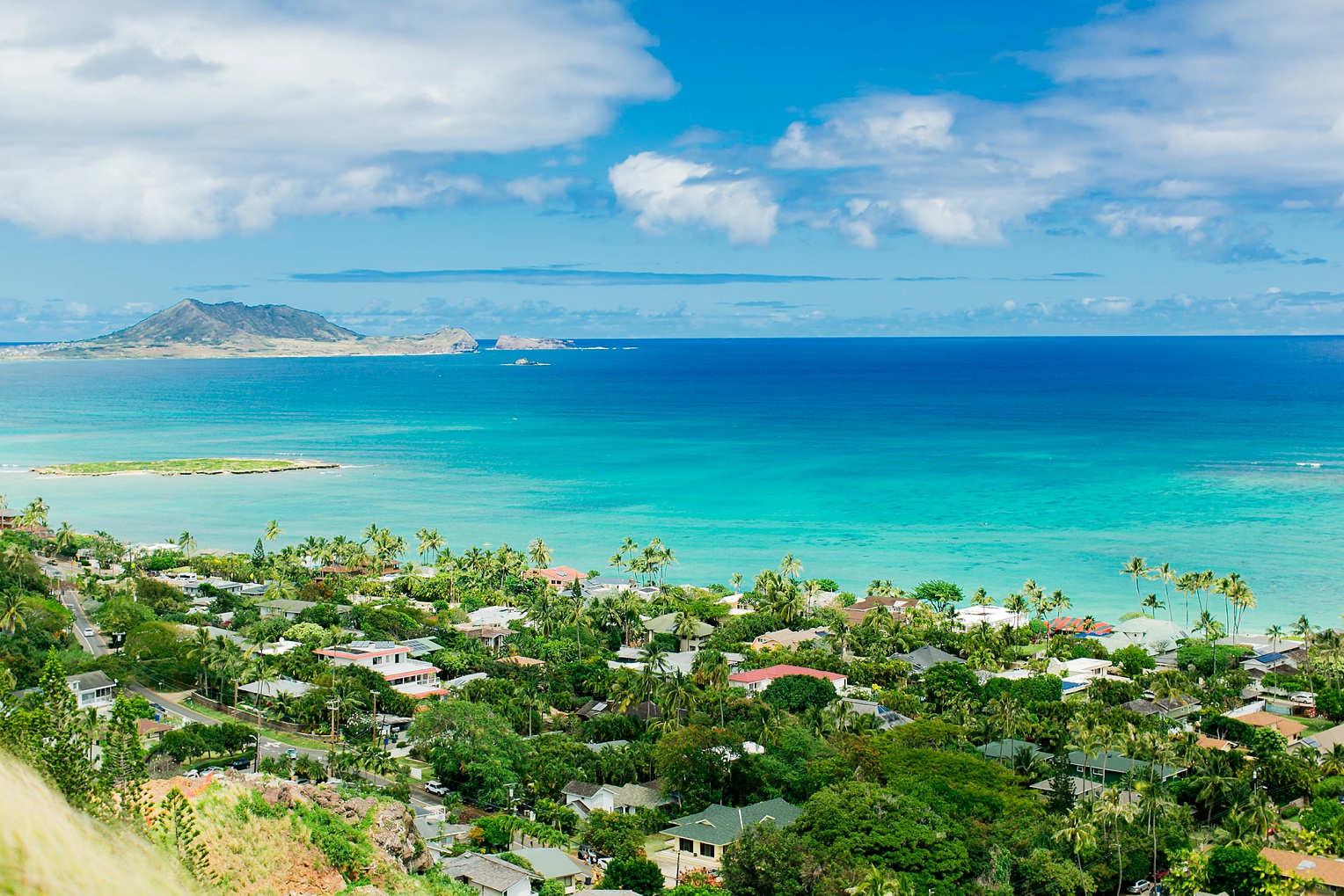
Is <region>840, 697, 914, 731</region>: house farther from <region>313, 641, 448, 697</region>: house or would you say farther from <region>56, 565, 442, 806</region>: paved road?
<region>313, 641, 448, 697</region>: house

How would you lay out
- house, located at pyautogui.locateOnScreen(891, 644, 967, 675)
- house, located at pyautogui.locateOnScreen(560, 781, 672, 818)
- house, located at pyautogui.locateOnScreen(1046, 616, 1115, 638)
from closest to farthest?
house, located at pyautogui.locateOnScreen(560, 781, 672, 818)
house, located at pyautogui.locateOnScreen(891, 644, 967, 675)
house, located at pyautogui.locateOnScreen(1046, 616, 1115, 638)

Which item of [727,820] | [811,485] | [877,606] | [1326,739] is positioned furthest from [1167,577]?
[811,485]

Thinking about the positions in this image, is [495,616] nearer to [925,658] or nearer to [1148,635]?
[925,658]

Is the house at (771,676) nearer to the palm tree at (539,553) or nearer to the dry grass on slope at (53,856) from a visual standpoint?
the palm tree at (539,553)

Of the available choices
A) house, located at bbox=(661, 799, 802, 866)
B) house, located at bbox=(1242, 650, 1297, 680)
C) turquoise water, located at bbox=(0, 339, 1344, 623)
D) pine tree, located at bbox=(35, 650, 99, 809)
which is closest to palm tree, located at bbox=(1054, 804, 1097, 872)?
house, located at bbox=(661, 799, 802, 866)

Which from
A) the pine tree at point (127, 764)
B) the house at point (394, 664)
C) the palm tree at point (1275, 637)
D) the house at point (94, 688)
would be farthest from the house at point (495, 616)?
the palm tree at point (1275, 637)

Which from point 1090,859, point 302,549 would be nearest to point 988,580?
point 1090,859
